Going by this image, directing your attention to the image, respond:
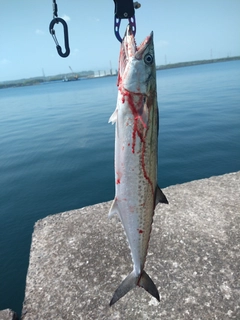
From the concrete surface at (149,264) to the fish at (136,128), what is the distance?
5.31ft

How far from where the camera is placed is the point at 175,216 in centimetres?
507

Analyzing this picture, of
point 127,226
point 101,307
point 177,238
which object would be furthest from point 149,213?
point 177,238

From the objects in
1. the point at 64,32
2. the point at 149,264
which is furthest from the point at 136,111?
the point at 149,264

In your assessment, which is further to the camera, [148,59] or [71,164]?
[71,164]

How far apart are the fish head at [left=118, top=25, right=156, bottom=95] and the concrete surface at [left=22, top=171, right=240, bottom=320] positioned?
290 cm

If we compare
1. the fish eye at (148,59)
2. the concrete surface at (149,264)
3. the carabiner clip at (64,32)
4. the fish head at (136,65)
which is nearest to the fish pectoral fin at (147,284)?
the concrete surface at (149,264)

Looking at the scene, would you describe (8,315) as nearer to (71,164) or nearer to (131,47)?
(131,47)

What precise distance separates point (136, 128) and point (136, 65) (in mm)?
631

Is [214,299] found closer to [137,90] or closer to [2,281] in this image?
[137,90]

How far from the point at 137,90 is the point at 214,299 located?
10.0ft

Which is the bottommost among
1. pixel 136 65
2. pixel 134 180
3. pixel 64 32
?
pixel 134 180

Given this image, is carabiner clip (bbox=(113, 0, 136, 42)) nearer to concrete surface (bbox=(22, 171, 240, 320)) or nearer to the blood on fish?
the blood on fish

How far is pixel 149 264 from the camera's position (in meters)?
3.98

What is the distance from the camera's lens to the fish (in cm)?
239
